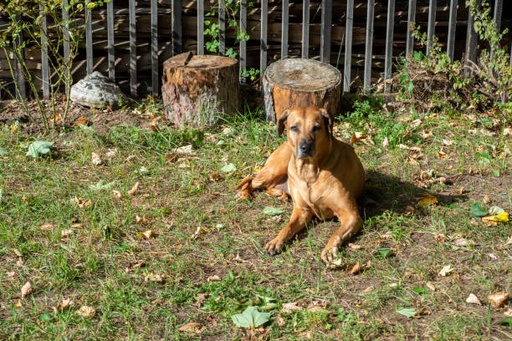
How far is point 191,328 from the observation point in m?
4.46

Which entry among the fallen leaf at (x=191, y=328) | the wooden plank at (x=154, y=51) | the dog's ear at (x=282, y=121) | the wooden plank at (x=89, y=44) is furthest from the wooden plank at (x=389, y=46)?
the fallen leaf at (x=191, y=328)

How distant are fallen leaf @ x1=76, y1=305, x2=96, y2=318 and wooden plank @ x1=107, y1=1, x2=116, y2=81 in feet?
14.3

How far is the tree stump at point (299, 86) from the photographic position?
7484mm

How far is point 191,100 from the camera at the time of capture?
7.73 meters

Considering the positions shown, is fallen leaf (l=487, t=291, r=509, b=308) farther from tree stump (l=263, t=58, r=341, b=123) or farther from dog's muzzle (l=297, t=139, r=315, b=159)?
tree stump (l=263, t=58, r=341, b=123)

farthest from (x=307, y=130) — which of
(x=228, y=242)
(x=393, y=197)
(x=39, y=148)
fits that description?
(x=39, y=148)

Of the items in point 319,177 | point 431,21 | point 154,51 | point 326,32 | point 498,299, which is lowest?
point 498,299

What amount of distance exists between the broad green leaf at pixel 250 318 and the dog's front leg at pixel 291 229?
90cm

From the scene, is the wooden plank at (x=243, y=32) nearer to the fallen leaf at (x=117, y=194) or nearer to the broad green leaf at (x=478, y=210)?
the fallen leaf at (x=117, y=194)

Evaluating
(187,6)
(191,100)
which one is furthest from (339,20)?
(191,100)

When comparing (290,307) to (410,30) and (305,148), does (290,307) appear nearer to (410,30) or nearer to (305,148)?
(305,148)

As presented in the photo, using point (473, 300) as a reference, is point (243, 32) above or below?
above

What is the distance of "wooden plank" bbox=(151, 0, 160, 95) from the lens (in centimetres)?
834

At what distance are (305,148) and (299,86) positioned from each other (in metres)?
2.14
